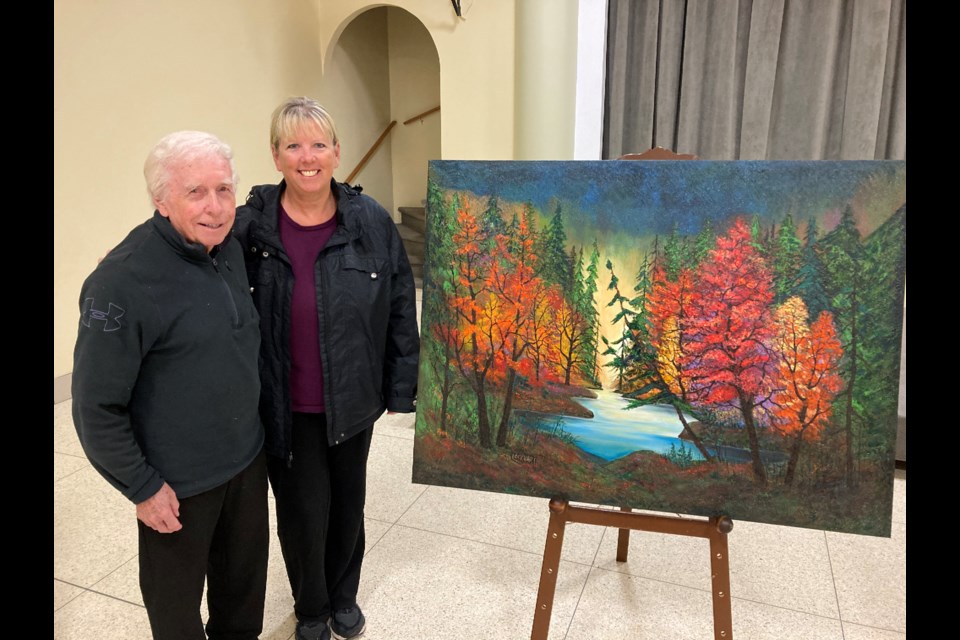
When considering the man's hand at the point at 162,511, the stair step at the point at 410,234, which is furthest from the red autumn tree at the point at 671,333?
the stair step at the point at 410,234

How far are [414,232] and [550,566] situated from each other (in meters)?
5.00

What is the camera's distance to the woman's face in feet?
4.29

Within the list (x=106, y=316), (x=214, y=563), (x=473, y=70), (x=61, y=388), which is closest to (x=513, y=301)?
(x=106, y=316)

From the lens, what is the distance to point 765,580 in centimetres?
192

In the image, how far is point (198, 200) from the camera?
3.80 feet

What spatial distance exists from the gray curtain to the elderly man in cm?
394

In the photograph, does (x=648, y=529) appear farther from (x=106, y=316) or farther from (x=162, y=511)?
(x=106, y=316)

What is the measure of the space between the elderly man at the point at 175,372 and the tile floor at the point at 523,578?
0.63m

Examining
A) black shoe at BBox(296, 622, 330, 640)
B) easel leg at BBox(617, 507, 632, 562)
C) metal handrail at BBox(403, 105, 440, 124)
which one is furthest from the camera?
metal handrail at BBox(403, 105, 440, 124)

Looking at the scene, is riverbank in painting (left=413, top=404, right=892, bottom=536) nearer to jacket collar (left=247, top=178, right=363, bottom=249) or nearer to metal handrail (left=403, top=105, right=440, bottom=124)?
jacket collar (left=247, top=178, right=363, bottom=249)

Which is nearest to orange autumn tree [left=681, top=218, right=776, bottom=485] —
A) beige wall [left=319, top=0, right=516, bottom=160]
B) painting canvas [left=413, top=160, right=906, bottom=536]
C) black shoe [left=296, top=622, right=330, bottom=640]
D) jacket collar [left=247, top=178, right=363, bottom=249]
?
painting canvas [left=413, top=160, right=906, bottom=536]
